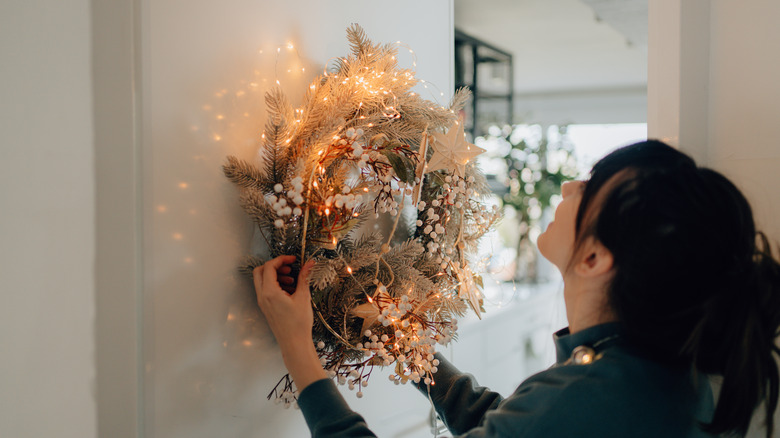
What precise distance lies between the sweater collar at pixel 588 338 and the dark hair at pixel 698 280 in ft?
0.10

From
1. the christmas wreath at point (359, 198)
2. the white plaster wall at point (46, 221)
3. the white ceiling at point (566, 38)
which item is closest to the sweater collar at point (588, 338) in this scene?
the christmas wreath at point (359, 198)

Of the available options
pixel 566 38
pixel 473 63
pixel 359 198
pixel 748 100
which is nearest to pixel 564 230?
pixel 359 198

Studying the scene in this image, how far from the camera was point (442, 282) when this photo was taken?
3.34ft

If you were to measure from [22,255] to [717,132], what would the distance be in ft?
3.65

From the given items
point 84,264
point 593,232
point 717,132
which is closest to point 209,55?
point 84,264

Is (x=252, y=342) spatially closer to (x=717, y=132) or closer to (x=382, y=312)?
(x=382, y=312)

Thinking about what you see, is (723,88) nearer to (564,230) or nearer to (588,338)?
(564,230)

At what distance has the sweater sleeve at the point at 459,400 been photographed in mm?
984

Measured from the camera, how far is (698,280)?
66 centimetres

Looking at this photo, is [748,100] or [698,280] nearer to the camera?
[698,280]

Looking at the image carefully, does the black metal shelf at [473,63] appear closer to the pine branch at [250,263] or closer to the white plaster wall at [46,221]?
the pine branch at [250,263]

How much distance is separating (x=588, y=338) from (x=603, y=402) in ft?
0.38

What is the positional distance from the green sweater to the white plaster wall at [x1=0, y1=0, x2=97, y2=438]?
36 centimetres

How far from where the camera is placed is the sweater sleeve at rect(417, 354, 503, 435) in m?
0.98
